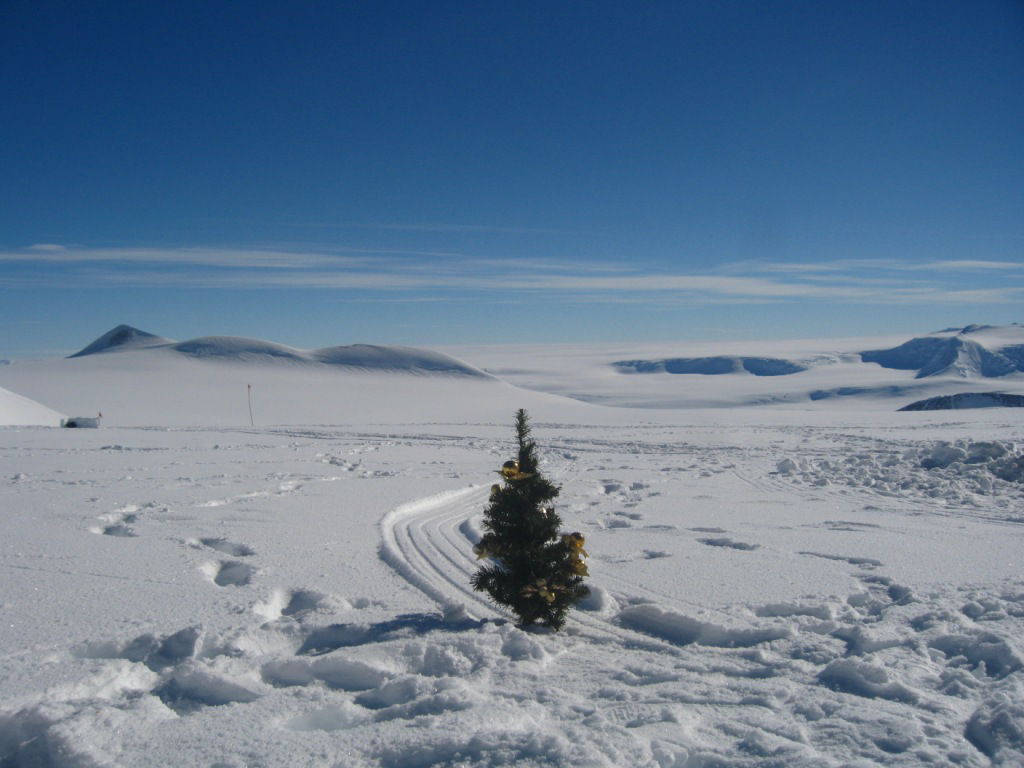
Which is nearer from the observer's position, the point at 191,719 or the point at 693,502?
the point at 191,719

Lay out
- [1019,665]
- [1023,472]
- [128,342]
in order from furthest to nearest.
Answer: [128,342] → [1023,472] → [1019,665]

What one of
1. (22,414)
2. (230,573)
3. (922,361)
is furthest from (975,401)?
(922,361)

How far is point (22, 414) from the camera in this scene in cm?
2531

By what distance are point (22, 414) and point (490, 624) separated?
2662 centimetres

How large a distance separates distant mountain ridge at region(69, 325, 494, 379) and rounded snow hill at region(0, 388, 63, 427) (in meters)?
33.3

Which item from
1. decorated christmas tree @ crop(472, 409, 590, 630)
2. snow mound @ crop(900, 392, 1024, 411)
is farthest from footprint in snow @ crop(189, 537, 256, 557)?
snow mound @ crop(900, 392, 1024, 411)

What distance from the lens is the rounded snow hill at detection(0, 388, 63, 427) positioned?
24391 millimetres

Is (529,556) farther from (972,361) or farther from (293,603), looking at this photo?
(972,361)

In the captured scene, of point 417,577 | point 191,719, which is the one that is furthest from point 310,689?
point 417,577

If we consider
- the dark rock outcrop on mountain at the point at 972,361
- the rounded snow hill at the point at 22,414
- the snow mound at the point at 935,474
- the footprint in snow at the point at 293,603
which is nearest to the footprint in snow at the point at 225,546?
the footprint in snow at the point at 293,603

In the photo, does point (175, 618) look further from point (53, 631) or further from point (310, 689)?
point (310, 689)

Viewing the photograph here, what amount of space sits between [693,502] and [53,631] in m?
8.34

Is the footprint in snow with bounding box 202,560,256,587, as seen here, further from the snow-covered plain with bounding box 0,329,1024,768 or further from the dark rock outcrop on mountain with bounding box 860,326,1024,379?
the dark rock outcrop on mountain with bounding box 860,326,1024,379

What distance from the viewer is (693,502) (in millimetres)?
10711
